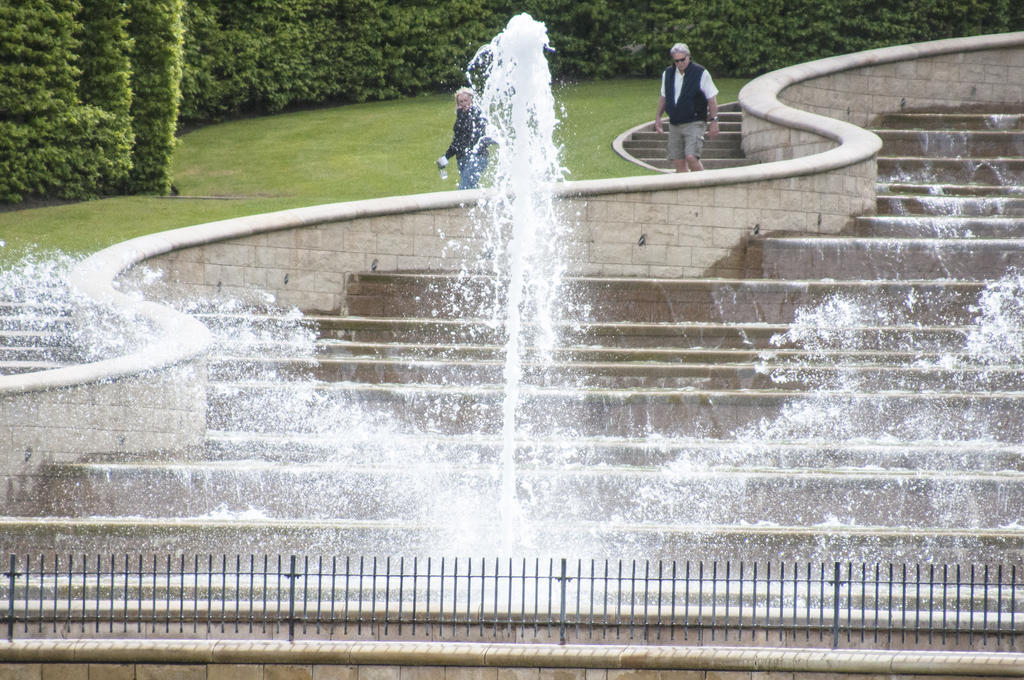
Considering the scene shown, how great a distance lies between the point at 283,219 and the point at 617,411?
466cm

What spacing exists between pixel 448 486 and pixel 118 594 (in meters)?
2.69

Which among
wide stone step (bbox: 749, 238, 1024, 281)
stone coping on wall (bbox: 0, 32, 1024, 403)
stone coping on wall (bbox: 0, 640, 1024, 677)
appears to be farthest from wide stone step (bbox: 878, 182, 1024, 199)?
stone coping on wall (bbox: 0, 640, 1024, 677)

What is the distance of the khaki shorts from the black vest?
3.0 inches

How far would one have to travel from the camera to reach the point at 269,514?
880 centimetres

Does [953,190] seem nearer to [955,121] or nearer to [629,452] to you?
[955,121]

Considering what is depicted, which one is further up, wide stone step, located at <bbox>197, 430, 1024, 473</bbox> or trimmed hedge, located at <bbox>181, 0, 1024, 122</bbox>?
trimmed hedge, located at <bbox>181, 0, 1024, 122</bbox>

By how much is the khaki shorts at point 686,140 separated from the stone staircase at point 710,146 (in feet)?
4.49

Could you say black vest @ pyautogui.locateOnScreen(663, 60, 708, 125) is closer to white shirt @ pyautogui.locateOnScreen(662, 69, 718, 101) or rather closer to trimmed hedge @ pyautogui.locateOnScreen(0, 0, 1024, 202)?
white shirt @ pyautogui.locateOnScreen(662, 69, 718, 101)

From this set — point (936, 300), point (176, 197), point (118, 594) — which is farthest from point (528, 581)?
point (176, 197)

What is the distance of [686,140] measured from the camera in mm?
15383

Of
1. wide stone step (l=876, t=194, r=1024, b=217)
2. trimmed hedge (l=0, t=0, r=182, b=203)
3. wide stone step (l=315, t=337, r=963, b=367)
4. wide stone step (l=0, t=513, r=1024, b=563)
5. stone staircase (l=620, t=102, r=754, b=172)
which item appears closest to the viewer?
wide stone step (l=0, t=513, r=1024, b=563)

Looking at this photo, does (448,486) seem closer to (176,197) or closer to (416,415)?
(416,415)

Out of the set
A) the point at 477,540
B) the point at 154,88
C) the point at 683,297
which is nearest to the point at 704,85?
the point at 683,297

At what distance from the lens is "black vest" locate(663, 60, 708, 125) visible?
1498cm
